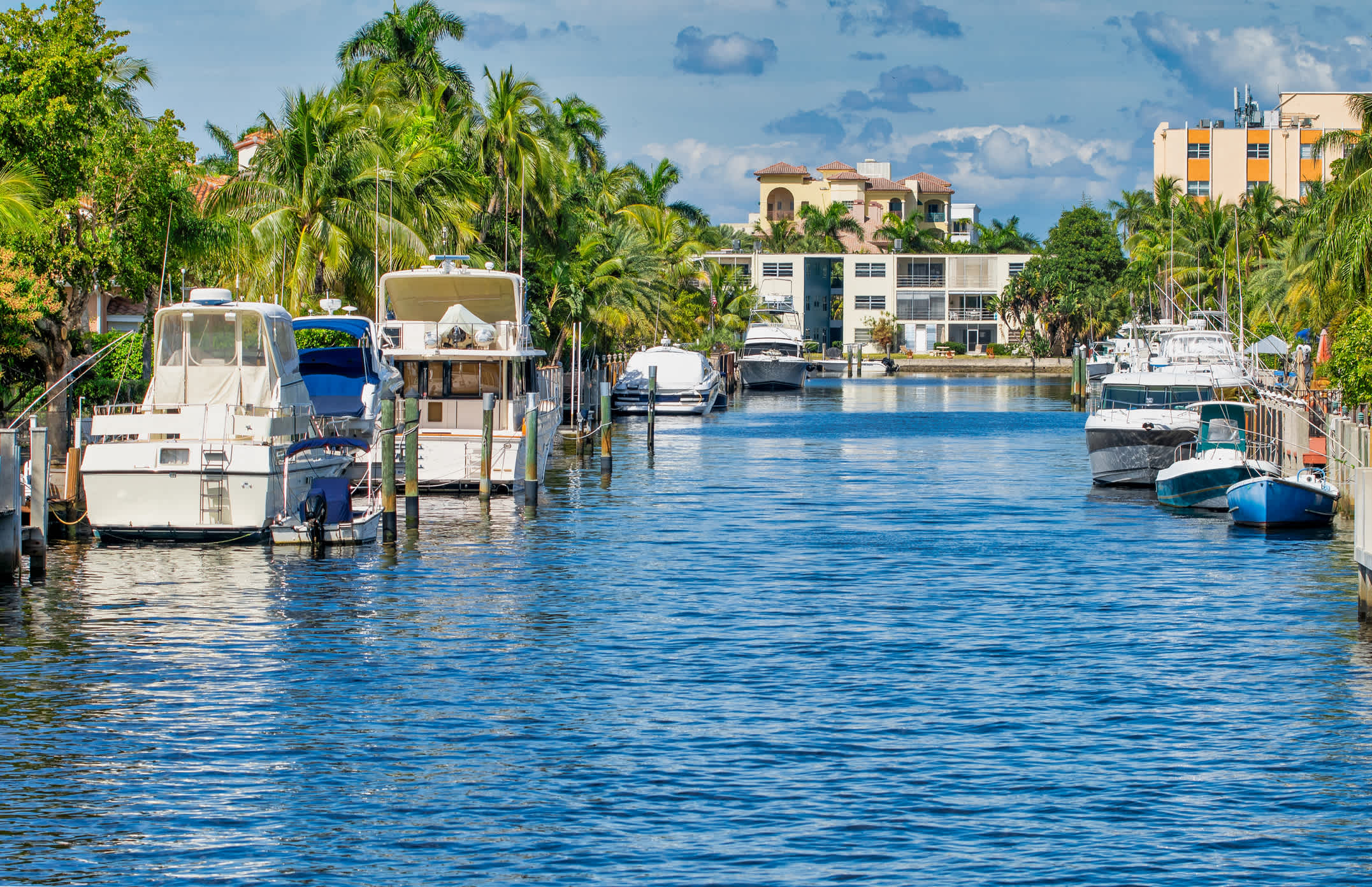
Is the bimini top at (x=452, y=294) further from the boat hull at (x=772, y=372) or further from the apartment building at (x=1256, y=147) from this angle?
the apartment building at (x=1256, y=147)

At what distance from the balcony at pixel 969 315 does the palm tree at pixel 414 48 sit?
306ft

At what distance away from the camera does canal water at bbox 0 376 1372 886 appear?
14125mm

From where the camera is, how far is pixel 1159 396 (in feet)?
140

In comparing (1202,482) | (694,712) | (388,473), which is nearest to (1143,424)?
(1202,482)

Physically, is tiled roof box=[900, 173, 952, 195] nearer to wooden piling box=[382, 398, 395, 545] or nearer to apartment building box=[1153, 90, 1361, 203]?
apartment building box=[1153, 90, 1361, 203]

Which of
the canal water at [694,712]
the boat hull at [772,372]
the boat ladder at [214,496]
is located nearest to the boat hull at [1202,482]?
the canal water at [694,712]

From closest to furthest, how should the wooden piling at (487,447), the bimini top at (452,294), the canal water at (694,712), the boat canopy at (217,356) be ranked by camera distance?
the canal water at (694,712), the boat canopy at (217,356), the wooden piling at (487,447), the bimini top at (452,294)

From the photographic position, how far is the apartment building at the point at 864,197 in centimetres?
17350

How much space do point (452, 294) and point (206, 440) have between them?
14.8 metres

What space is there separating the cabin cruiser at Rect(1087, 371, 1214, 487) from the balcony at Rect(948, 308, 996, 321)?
4413 inches

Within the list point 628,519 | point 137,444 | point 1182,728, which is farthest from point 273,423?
point 1182,728

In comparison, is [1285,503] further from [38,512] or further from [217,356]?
[38,512]

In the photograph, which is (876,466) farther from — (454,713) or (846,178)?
(846,178)

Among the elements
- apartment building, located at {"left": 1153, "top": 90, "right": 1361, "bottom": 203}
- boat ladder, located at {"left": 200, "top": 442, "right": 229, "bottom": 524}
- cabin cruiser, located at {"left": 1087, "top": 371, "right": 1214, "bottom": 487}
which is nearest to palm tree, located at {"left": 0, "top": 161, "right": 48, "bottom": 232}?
boat ladder, located at {"left": 200, "top": 442, "right": 229, "bottom": 524}
